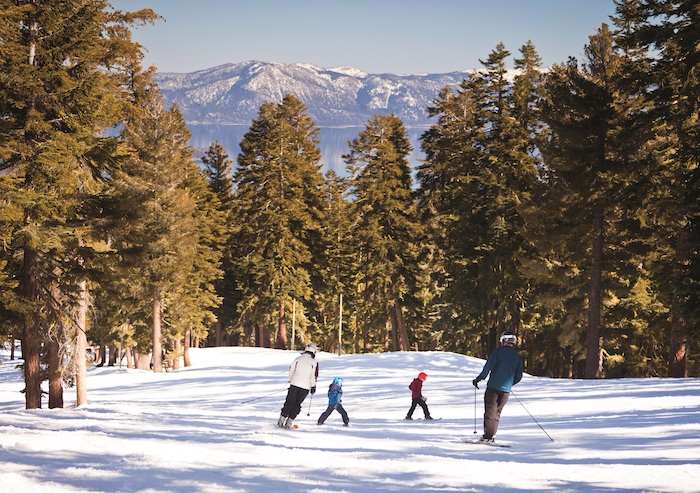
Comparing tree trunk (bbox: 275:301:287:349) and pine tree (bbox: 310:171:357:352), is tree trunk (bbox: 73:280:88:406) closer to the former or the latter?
tree trunk (bbox: 275:301:287:349)

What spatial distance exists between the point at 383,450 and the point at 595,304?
62.7 ft

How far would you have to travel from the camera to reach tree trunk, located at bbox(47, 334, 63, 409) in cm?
2086

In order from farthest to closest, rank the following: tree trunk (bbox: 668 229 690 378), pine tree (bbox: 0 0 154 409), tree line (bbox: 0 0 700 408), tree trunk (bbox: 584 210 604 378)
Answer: tree trunk (bbox: 584 210 604 378)
tree trunk (bbox: 668 229 690 378)
tree line (bbox: 0 0 700 408)
pine tree (bbox: 0 0 154 409)

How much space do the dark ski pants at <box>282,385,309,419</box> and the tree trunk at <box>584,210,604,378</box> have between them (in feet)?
56.0

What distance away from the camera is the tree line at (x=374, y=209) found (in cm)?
1878

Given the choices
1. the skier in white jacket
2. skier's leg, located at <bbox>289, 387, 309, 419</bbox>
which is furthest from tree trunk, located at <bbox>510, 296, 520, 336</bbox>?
skier's leg, located at <bbox>289, 387, 309, 419</bbox>

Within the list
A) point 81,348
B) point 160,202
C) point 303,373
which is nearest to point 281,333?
point 160,202

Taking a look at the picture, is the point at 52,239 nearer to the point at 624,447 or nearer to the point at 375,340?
the point at 624,447

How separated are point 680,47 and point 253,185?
105 feet

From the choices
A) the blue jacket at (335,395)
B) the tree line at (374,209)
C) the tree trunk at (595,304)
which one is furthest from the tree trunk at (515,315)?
the blue jacket at (335,395)

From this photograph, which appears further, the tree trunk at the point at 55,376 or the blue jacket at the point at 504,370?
the tree trunk at the point at 55,376

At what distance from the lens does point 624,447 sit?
11.5 metres

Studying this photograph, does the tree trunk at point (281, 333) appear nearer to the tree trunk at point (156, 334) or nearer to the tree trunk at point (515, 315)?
the tree trunk at point (156, 334)

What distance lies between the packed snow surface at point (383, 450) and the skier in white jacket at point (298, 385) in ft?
1.21
